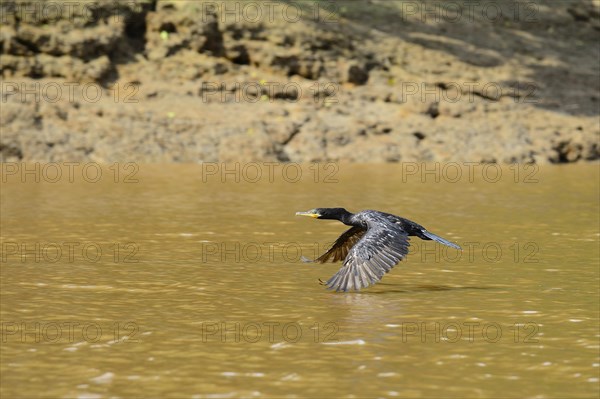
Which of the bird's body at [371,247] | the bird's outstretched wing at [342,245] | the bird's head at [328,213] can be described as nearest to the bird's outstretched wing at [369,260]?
the bird's body at [371,247]

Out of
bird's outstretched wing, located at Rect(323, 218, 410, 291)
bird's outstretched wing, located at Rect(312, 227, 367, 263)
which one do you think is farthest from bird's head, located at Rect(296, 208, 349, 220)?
bird's outstretched wing, located at Rect(323, 218, 410, 291)

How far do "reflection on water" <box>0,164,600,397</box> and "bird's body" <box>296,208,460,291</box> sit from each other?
0.68 ft

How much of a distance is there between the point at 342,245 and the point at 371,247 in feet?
4.41

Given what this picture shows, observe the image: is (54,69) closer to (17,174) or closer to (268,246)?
(17,174)

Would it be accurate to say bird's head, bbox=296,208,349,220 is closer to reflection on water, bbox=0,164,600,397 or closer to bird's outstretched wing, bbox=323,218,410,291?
reflection on water, bbox=0,164,600,397

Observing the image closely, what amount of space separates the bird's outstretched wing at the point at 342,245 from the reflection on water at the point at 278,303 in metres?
0.32

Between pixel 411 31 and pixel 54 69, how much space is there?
31.6ft

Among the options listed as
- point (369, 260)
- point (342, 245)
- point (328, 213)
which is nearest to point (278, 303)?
point (369, 260)

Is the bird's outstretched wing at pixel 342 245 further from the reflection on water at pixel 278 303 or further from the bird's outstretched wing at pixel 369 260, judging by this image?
the bird's outstretched wing at pixel 369 260

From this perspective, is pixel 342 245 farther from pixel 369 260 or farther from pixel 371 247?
pixel 369 260

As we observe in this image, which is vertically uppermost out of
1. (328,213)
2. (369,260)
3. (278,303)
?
(328,213)

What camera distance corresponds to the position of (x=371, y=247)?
377 inches

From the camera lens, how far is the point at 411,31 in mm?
29969

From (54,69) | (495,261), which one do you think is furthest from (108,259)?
(54,69)
